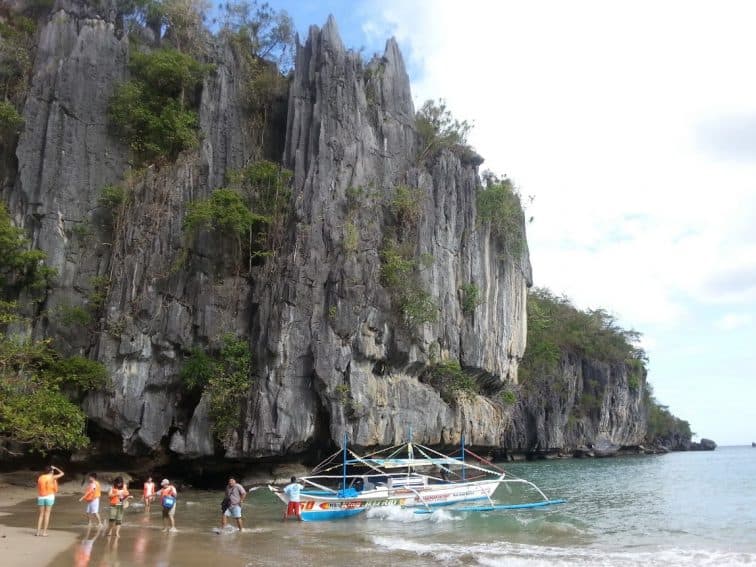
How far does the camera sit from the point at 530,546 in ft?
47.6

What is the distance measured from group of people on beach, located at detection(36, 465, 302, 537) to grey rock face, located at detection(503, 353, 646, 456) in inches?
1443

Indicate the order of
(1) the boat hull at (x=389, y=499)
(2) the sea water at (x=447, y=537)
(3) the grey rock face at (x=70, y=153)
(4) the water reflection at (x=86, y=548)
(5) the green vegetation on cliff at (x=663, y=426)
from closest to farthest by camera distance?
(4) the water reflection at (x=86, y=548), (2) the sea water at (x=447, y=537), (1) the boat hull at (x=389, y=499), (3) the grey rock face at (x=70, y=153), (5) the green vegetation on cliff at (x=663, y=426)

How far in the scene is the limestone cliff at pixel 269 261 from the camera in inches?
958

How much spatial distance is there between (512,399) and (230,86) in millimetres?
21212

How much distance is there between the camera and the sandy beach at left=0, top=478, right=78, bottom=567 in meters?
10.8

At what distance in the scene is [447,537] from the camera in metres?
15.6

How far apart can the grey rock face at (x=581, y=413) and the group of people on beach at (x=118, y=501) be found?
120 ft

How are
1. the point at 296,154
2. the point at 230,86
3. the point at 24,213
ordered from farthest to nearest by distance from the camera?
the point at 230,86
the point at 296,154
the point at 24,213

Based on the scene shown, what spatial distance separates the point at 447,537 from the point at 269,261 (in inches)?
555

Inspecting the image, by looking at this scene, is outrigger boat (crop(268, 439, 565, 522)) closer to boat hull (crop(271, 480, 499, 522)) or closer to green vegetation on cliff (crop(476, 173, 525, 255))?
boat hull (crop(271, 480, 499, 522))

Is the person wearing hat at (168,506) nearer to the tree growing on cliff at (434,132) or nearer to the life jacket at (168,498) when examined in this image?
the life jacket at (168,498)

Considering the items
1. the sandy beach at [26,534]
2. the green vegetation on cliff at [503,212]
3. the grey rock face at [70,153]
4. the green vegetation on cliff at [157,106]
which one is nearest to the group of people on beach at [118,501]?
the sandy beach at [26,534]

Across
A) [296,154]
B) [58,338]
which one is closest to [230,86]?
[296,154]

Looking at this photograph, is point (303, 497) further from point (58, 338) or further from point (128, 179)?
point (128, 179)
